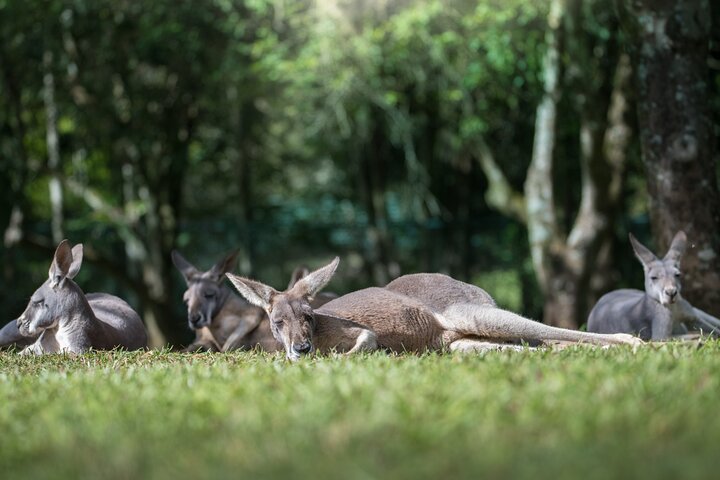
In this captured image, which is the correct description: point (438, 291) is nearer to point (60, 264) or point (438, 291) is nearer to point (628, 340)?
point (628, 340)

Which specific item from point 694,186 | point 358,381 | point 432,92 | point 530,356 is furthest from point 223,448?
point 432,92

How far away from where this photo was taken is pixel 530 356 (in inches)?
273

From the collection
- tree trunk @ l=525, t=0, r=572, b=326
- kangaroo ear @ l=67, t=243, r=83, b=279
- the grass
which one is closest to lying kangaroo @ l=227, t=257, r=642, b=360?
the grass

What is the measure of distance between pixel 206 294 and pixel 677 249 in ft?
13.7

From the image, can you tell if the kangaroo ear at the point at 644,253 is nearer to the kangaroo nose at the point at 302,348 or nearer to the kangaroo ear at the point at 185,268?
the kangaroo nose at the point at 302,348

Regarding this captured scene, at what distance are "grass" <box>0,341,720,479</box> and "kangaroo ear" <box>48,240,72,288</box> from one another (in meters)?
2.52

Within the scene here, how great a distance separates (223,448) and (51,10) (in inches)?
610

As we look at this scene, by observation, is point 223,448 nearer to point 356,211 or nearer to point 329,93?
point 329,93

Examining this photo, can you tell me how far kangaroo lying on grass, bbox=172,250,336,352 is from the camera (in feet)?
31.2

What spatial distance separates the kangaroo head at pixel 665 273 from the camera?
9023mm

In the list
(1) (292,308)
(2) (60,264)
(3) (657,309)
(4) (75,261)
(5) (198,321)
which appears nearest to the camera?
(1) (292,308)

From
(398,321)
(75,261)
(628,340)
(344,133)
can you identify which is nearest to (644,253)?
(628,340)

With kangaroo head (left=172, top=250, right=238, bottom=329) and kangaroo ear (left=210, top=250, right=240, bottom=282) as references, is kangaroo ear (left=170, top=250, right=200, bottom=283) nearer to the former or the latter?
kangaroo head (left=172, top=250, right=238, bottom=329)

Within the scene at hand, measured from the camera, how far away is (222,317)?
32.9 feet
